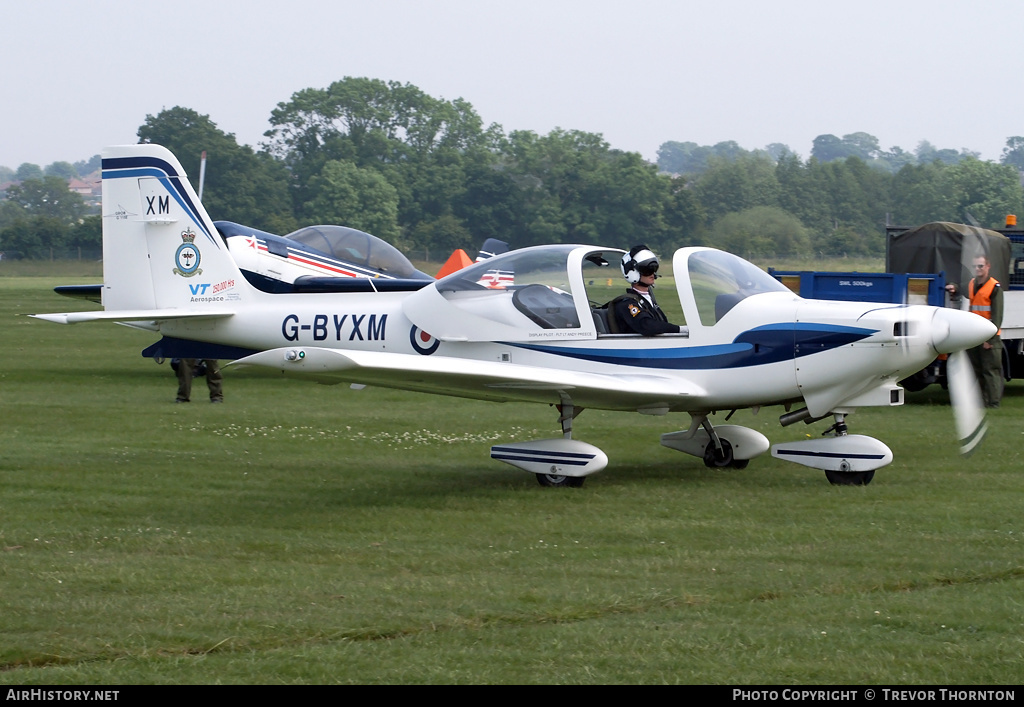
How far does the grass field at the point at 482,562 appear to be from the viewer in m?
4.95

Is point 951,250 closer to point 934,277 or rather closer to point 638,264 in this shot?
point 934,277

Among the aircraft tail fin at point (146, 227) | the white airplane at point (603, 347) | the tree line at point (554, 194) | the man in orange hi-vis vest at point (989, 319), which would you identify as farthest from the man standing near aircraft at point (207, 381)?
the tree line at point (554, 194)

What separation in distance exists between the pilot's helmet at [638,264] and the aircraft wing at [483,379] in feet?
3.04

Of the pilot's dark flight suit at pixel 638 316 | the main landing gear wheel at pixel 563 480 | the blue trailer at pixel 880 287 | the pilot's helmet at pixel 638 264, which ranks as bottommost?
the main landing gear wheel at pixel 563 480

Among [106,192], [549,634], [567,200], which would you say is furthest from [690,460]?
[567,200]

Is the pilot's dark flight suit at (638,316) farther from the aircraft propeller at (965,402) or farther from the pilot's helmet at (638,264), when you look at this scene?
the aircraft propeller at (965,402)

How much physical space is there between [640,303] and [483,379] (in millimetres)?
1661

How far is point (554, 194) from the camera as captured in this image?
69.6 m

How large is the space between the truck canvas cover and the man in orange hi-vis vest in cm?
46

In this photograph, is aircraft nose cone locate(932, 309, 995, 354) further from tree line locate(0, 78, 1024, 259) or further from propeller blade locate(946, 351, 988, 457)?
tree line locate(0, 78, 1024, 259)

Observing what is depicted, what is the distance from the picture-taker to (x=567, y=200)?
68.0 metres

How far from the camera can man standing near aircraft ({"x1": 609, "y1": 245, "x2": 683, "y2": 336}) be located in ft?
31.2

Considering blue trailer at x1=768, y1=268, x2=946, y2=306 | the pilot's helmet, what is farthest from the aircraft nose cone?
blue trailer at x1=768, y1=268, x2=946, y2=306

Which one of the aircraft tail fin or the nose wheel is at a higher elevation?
the aircraft tail fin
